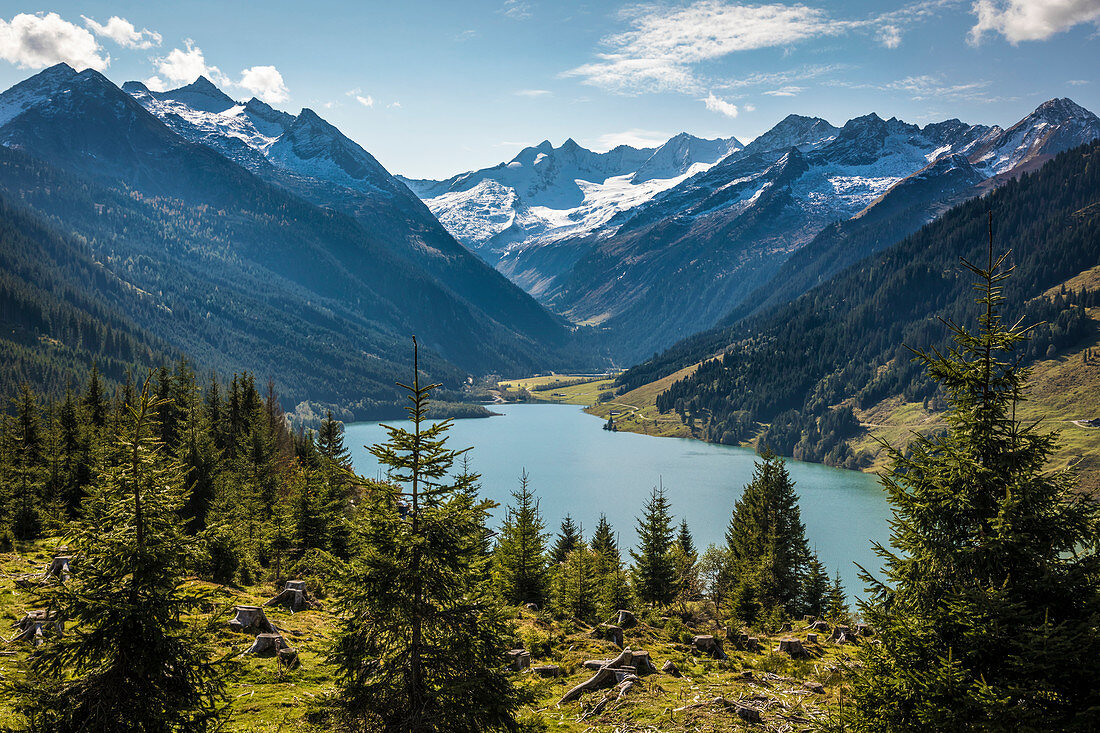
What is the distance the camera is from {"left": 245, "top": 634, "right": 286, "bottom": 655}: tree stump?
69.4 ft

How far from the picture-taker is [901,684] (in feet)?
43.0

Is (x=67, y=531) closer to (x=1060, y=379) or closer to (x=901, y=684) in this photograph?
(x=901, y=684)

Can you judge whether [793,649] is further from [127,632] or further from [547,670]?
[127,632]

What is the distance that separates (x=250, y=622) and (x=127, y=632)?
12.4 meters

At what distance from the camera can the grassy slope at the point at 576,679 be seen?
56.5ft

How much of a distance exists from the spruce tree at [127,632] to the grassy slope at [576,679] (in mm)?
1090

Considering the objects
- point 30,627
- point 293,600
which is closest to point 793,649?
→ point 293,600

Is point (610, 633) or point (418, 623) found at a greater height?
point (418, 623)

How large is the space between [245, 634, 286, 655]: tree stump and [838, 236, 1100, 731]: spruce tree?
17.1m

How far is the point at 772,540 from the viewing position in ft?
171

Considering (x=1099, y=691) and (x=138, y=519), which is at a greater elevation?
(x=138, y=519)

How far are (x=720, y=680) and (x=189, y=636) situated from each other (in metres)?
18.1

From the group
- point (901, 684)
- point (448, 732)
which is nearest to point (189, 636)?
point (448, 732)

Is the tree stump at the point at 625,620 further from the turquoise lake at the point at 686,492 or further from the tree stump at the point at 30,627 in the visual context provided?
the turquoise lake at the point at 686,492
